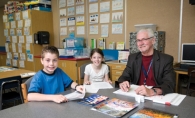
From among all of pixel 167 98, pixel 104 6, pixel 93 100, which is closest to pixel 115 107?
pixel 93 100

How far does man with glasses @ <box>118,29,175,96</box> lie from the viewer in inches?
65.6

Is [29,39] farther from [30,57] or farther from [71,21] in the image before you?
[71,21]

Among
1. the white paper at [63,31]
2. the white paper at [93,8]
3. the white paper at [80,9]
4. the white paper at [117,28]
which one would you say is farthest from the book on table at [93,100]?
the white paper at [63,31]

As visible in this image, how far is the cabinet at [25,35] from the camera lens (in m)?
4.65

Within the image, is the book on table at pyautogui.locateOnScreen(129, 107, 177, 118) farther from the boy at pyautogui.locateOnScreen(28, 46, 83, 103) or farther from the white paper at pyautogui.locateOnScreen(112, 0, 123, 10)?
the white paper at pyautogui.locateOnScreen(112, 0, 123, 10)

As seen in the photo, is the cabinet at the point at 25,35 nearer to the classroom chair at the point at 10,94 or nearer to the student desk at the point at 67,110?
the classroom chair at the point at 10,94

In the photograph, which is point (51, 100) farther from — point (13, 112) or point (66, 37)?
point (66, 37)

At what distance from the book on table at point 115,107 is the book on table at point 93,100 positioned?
5 cm

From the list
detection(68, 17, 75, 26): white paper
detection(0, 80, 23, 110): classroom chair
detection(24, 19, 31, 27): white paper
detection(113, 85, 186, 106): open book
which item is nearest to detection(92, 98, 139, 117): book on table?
detection(113, 85, 186, 106): open book

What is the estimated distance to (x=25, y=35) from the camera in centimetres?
484

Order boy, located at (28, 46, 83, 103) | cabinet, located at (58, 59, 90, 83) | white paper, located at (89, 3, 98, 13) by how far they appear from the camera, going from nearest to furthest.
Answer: boy, located at (28, 46, 83, 103), cabinet, located at (58, 59, 90, 83), white paper, located at (89, 3, 98, 13)

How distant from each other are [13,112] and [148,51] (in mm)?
1390

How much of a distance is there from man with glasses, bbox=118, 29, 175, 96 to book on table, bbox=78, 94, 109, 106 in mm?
284

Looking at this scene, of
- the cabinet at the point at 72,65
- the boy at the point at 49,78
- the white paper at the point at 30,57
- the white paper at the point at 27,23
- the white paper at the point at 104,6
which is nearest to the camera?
the boy at the point at 49,78
